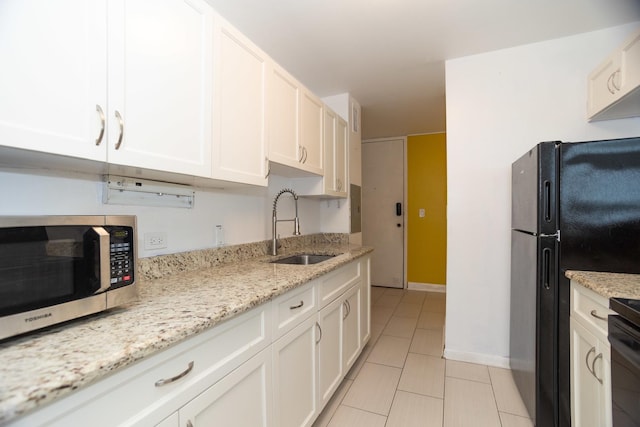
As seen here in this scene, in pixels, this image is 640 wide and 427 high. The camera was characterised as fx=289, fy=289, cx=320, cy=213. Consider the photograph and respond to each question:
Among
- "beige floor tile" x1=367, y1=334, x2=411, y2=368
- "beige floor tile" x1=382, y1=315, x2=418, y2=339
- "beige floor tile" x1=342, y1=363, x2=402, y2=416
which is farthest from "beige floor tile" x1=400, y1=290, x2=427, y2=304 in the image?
"beige floor tile" x1=342, y1=363, x2=402, y2=416

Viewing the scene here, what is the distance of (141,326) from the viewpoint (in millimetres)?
761

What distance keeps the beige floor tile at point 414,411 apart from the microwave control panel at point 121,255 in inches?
62.1

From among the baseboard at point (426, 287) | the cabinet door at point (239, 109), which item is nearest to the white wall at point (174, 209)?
the cabinet door at point (239, 109)

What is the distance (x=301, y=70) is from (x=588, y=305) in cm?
235

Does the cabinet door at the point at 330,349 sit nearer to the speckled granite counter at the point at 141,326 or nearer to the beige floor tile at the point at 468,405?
the speckled granite counter at the point at 141,326

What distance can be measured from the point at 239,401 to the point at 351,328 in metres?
1.21

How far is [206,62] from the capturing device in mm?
1209

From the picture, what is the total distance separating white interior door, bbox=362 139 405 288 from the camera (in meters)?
4.52

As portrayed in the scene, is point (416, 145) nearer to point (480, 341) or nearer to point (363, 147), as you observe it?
point (363, 147)

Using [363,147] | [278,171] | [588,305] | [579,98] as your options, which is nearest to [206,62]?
[278,171]

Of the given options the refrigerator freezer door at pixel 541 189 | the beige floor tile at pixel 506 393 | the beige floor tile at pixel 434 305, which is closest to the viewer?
the refrigerator freezer door at pixel 541 189

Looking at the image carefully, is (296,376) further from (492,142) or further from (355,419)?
(492,142)

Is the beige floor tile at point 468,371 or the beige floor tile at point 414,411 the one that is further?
the beige floor tile at point 468,371

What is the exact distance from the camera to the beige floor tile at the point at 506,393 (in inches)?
68.3
